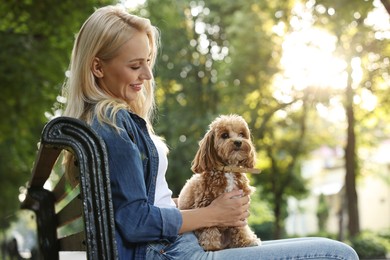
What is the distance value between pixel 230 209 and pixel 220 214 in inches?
3.4

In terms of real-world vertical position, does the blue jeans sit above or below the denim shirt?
below

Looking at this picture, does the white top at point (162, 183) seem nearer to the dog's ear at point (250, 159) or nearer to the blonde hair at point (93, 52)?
the blonde hair at point (93, 52)

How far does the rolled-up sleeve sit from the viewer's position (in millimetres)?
2615

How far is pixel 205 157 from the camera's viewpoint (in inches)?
154

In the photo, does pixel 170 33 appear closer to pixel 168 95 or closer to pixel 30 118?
pixel 168 95

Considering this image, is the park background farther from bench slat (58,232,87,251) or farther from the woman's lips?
the woman's lips

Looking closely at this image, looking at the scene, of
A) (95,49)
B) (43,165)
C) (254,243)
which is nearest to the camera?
(95,49)

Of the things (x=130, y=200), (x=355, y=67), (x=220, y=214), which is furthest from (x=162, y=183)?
(x=355, y=67)

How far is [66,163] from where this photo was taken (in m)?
2.99

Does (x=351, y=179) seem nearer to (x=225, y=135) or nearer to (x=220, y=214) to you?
(x=225, y=135)

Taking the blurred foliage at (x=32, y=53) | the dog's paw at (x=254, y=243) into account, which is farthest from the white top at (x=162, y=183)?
the blurred foliage at (x=32, y=53)

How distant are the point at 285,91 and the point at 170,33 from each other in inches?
217

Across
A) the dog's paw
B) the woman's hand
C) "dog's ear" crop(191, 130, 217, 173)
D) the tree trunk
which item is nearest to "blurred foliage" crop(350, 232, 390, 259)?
the tree trunk

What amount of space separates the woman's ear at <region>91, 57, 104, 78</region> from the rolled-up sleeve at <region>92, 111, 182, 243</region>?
369 millimetres
